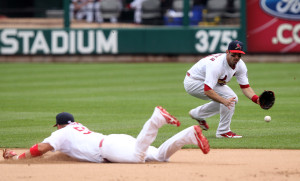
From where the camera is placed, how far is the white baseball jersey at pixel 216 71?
29.2 ft

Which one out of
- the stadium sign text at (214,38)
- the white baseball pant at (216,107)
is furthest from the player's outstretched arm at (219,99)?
the stadium sign text at (214,38)

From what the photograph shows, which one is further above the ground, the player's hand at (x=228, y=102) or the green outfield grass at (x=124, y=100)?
the player's hand at (x=228, y=102)

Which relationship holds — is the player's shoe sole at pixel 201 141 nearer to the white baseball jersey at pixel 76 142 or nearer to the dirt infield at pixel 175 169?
the dirt infield at pixel 175 169

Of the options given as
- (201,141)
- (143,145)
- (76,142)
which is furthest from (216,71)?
(76,142)

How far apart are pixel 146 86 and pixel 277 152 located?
29.8ft

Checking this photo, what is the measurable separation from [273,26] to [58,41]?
27.6 ft

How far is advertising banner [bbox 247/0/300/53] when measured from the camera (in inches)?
896

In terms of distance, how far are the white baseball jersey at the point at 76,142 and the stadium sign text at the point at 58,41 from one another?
16923mm

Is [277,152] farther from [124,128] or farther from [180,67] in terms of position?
[180,67]

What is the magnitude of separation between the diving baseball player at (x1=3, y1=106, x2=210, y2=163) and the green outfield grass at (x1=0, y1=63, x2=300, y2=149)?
1851mm

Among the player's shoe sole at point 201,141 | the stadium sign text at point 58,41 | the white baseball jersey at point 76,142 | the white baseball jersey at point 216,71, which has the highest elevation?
the white baseball jersey at point 216,71

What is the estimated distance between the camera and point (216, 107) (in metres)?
9.66

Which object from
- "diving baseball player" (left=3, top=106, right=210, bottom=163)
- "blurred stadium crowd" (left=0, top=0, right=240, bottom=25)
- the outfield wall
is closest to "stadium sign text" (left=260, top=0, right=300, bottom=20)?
"blurred stadium crowd" (left=0, top=0, right=240, bottom=25)

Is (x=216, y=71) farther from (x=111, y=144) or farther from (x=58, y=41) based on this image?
(x=58, y=41)
